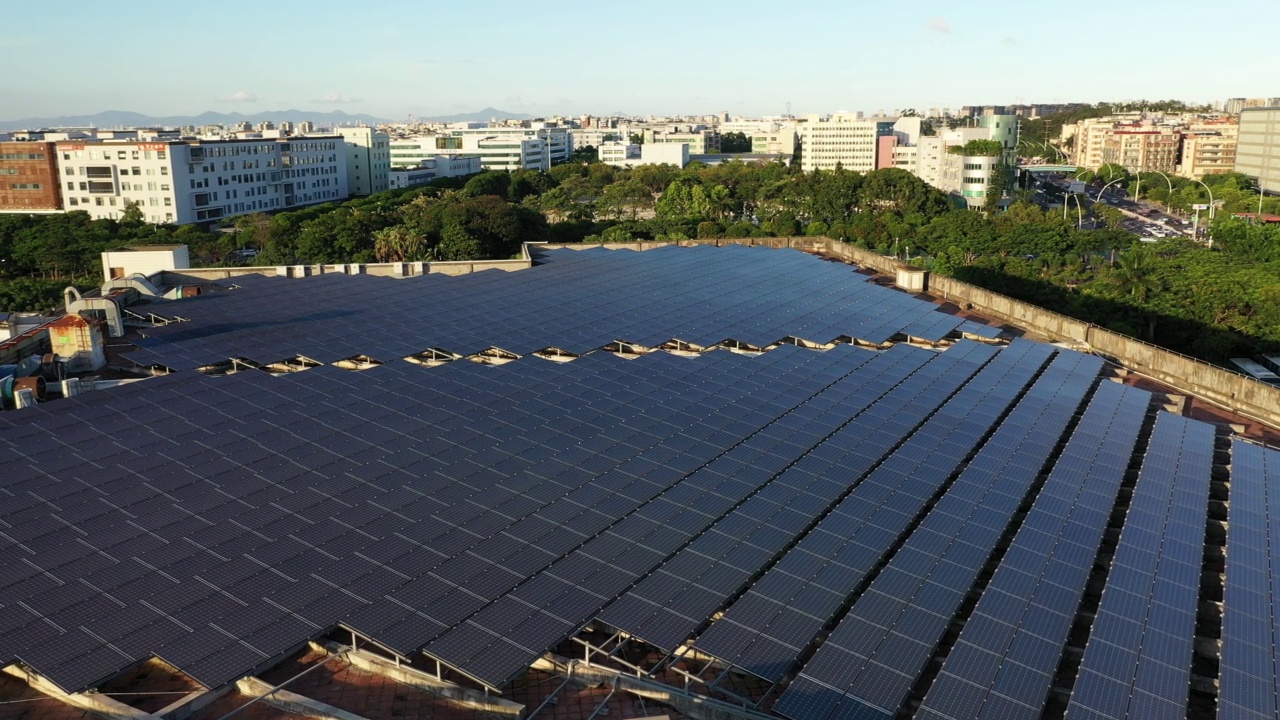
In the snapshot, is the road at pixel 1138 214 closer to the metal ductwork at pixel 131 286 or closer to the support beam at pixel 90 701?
the metal ductwork at pixel 131 286

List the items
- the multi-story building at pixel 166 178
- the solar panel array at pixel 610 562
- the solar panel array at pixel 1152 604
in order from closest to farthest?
1. the solar panel array at pixel 610 562
2. the solar panel array at pixel 1152 604
3. the multi-story building at pixel 166 178

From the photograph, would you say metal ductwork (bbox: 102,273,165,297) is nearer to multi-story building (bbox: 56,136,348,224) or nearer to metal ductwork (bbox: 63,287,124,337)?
metal ductwork (bbox: 63,287,124,337)

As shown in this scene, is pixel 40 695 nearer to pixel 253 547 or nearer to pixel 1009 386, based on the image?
pixel 253 547

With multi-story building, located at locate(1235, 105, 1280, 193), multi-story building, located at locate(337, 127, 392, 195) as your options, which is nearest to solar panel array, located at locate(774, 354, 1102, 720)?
multi-story building, located at locate(337, 127, 392, 195)

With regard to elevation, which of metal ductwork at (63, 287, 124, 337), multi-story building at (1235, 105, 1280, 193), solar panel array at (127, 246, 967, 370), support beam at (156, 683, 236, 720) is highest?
multi-story building at (1235, 105, 1280, 193)

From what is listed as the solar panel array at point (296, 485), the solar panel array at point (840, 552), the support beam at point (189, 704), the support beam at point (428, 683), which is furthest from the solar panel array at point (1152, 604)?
the support beam at point (189, 704)

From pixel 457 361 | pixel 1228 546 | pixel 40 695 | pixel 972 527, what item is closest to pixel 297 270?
pixel 457 361
